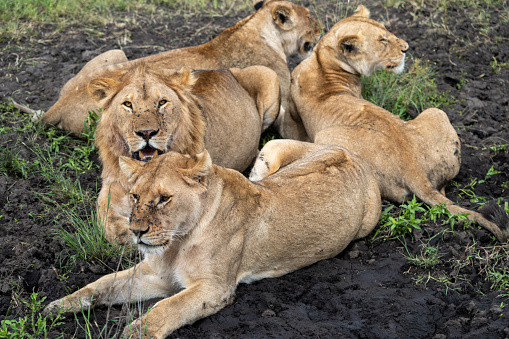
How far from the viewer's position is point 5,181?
5.63 m

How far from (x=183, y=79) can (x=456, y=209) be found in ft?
7.93

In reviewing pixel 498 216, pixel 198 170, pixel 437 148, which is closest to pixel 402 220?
pixel 498 216

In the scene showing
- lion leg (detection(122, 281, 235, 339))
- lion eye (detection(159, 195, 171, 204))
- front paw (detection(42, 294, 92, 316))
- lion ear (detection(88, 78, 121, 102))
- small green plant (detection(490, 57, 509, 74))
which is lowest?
small green plant (detection(490, 57, 509, 74))

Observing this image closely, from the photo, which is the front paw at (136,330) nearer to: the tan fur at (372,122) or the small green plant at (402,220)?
the small green plant at (402,220)

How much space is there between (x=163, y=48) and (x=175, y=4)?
1862 mm

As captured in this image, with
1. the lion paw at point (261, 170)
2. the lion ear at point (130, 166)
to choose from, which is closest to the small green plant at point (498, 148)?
the lion paw at point (261, 170)

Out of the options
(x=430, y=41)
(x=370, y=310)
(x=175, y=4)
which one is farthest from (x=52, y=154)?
(x=430, y=41)

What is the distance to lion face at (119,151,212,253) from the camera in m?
3.71

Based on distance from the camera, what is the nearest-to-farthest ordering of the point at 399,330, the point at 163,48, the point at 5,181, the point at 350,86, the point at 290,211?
the point at 399,330
the point at 290,211
the point at 5,181
the point at 350,86
the point at 163,48

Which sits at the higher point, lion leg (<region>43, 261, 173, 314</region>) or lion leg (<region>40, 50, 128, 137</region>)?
lion leg (<region>43, 261, 173, 314</region>)

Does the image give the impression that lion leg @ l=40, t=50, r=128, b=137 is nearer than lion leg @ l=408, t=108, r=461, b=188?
No

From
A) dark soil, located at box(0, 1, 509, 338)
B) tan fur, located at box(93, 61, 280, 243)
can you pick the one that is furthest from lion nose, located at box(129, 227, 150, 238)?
tan fur, located at box(93, 61, 280, 243)

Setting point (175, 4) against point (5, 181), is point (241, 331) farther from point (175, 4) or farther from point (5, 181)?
point (175, 4)

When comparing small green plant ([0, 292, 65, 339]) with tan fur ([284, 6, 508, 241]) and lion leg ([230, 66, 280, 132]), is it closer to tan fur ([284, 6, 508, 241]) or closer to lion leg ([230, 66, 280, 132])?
tan fur ([284, 6, 508, 241])
